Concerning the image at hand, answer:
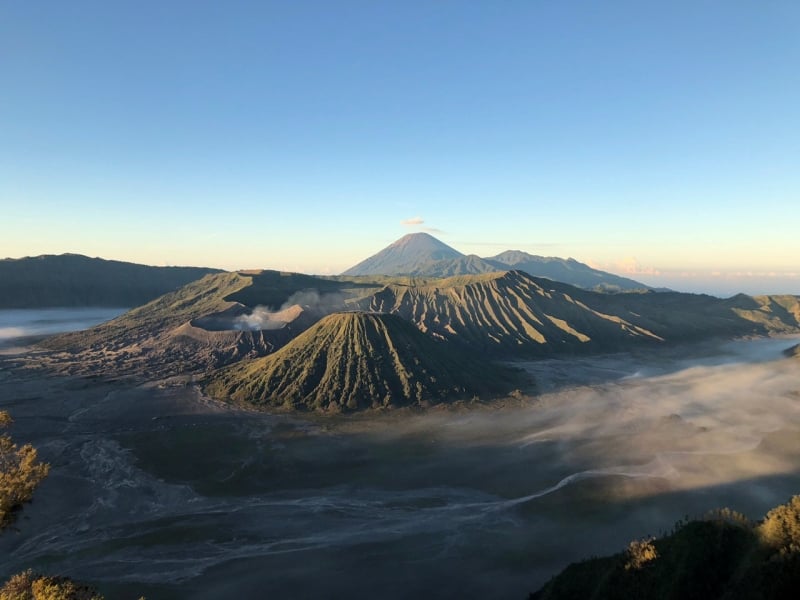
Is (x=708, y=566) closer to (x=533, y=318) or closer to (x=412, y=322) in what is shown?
(x=412, y=322)

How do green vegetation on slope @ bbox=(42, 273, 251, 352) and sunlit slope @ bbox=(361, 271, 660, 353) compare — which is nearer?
green vegetation on slope @ bbox=(42, 273, 251, 352)

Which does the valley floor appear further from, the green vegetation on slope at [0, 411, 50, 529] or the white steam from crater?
the white steam from crater

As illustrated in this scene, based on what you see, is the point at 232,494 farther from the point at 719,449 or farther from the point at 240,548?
the point at 719,449

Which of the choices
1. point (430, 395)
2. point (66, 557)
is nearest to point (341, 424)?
point (430, 395)

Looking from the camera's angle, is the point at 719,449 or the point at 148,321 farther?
the point at 148,321

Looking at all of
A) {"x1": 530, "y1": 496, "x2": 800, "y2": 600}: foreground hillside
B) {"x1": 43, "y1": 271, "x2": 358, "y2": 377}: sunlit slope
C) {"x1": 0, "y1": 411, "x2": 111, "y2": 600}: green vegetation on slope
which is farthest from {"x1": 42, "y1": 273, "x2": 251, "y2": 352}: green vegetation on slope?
{"x1": 530, "y1": 496, "x2": 800, "y2": 600}: foreground hillside
